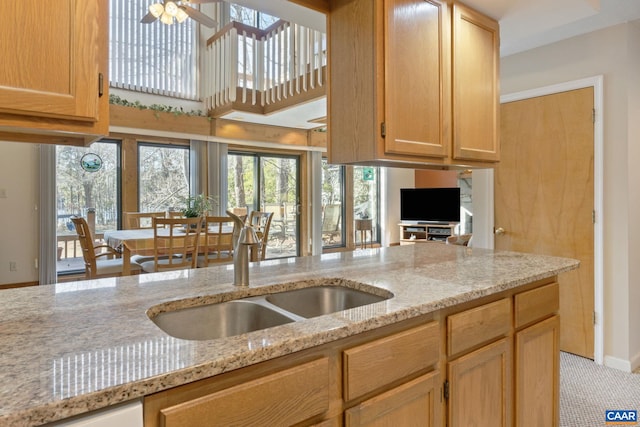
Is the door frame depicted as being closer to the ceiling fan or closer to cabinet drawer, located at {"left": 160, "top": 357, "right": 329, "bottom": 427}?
cabinet drawer, located at {"left": 160, "top": 357, "right": 329, "bottom": 427}

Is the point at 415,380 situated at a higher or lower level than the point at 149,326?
lower

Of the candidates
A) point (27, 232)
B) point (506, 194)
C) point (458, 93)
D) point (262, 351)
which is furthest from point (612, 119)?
point (27, 232)

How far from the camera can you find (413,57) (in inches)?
70.0

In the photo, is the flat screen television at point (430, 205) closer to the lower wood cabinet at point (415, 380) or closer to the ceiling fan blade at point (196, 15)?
the ceiling fan blade at point (196, 15)

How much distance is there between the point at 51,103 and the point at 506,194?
3295mm

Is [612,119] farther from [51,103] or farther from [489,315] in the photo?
[51,103]

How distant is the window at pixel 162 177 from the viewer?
5613 mm

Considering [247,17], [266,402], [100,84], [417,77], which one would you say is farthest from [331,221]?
[266,402]

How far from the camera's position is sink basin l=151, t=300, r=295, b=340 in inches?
47.6

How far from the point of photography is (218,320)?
1.30 meters

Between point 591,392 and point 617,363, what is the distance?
1.65 feet

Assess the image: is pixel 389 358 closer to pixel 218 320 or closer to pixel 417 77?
pixel 218 320

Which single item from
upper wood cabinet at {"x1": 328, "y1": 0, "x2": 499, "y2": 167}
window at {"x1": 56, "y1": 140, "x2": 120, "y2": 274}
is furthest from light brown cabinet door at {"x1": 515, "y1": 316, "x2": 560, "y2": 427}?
window at {"x1": 56, "y1": 140, "x2": 120, "y2": 274}

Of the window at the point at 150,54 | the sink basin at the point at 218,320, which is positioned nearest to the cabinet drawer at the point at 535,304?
the sink basin at the point at 218,320
